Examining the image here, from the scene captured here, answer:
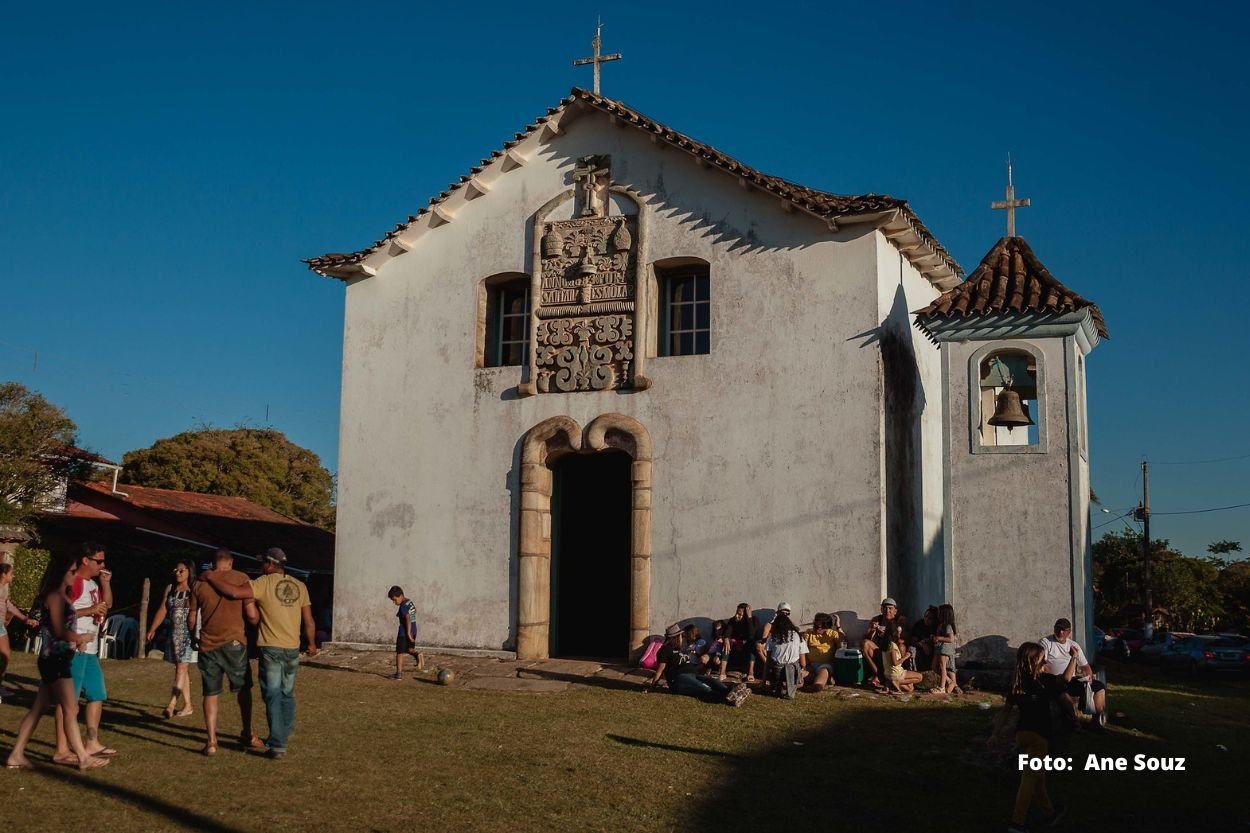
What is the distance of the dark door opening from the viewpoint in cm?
1758

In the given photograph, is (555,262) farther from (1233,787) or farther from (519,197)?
(1233,787)

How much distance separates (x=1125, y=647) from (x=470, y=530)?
2202cm

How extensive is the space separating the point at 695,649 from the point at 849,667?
82.1 inches

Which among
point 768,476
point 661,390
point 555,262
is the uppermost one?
point 555,262

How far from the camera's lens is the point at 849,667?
47.4 feet

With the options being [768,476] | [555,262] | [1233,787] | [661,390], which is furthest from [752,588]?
[1233,787]

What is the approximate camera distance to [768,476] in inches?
619

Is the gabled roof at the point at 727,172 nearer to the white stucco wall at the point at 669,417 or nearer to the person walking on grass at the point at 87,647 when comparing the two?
the white stucco wall at the point at 669,417

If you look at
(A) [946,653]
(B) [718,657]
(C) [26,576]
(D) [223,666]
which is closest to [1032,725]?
(D) [223,666]

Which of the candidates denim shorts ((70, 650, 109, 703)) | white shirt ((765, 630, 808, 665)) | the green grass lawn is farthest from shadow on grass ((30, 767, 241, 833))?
white shirt ((765, 630, 808, 665))

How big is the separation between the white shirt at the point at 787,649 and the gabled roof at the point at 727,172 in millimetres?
5881

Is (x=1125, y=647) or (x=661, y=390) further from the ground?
(x=661, y=390)

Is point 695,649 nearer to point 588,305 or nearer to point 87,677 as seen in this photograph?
point 588,305

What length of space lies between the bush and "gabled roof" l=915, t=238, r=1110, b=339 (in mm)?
18044
